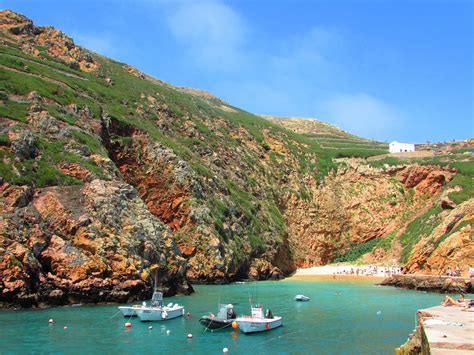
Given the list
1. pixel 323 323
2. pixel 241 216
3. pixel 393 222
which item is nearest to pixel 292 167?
pixel 393 222

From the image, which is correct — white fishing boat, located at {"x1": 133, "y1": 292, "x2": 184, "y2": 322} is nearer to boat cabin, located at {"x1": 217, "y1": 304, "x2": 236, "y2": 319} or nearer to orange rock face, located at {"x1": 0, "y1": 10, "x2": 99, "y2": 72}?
boat cabin, located at {"x1": 217, "y1": 304, "x2": 236, "y2": 319}

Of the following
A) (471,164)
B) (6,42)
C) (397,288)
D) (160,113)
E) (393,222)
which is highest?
(6,42)

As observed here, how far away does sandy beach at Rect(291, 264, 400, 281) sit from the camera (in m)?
79.4

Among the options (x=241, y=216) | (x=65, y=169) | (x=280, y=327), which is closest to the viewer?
(x=280, y=327)

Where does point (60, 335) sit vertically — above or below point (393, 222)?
below

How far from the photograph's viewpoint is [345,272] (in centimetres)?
8506

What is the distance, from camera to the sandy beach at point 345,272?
79375mm

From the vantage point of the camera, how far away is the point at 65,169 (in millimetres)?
52062

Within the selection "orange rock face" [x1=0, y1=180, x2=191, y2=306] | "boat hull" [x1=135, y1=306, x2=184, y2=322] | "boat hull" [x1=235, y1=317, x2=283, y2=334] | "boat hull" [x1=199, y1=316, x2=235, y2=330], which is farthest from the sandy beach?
"boat hull" [x1=199, y1=316, x2=235, y2=330]

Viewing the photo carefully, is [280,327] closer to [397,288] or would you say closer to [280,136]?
[397,288]

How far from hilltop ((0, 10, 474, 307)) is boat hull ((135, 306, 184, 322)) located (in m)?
7.89

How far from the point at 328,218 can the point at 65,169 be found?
62213 millimetres

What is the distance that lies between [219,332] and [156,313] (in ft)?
21.0

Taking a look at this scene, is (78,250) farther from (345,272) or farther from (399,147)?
(399,147)
